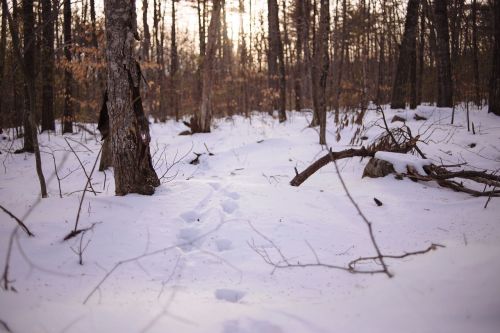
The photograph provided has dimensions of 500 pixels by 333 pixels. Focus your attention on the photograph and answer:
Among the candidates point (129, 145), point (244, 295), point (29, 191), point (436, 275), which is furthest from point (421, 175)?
point (29, 191)

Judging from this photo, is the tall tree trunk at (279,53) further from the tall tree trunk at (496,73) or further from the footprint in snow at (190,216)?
the footprint in snow at (190,216)

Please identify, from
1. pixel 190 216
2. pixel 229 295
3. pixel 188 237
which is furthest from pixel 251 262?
pixel 190 216

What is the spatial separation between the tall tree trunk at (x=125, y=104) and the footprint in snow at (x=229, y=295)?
165cm

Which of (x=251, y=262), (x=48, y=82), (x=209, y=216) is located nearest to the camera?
(x=251, y=262)

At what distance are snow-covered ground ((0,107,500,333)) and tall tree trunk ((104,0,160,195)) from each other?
0.30 meters

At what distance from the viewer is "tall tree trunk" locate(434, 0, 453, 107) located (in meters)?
9.66

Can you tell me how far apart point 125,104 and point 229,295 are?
82.7 inches

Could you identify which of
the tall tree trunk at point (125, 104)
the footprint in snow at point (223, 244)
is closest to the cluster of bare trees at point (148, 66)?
the tall tree trunk at point (125, 104)

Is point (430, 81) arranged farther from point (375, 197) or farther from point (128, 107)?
point (128, 107)

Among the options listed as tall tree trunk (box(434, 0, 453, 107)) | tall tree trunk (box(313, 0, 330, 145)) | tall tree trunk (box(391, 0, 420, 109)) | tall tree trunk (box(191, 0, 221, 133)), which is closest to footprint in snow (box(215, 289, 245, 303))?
tall tree trunk (box(313, 0, 330, 145))

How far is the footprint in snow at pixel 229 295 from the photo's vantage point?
2078mm

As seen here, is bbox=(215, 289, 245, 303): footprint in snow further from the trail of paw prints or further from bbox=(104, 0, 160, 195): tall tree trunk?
bbox=(104, 0, 160, 195): tall tree trunk

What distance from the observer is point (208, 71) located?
9164mm

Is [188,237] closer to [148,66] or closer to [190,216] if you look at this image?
[190,216]
